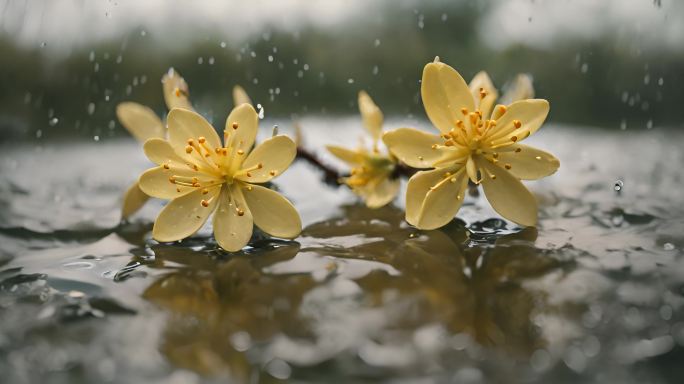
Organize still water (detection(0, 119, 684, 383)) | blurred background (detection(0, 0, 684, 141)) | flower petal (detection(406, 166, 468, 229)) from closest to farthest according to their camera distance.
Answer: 1. still water (detection(0, 119, 684, 383))
2. flower petal (detection(406, 166, 468, 229))
3. blurred background (detection(0, 0, 684, 141))

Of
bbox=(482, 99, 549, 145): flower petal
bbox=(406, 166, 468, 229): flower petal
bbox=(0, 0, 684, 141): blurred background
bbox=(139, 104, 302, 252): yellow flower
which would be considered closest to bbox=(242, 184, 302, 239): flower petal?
bbox=(139, 104, 302, 252): yellow flower

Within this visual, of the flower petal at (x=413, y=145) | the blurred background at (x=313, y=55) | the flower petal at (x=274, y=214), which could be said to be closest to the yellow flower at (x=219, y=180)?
the flower petal at (x=274, y=214)

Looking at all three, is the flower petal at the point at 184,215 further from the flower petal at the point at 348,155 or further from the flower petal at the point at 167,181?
the flower petal at the point at 348,155

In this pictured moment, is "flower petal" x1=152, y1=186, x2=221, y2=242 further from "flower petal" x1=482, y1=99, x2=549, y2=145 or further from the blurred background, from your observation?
the blurred background

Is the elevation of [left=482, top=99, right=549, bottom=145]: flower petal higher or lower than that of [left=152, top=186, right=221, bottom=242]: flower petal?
higher

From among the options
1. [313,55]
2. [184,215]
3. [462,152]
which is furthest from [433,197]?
[313,55]

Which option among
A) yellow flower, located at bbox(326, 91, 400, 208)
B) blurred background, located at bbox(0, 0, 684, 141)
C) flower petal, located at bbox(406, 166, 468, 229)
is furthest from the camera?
blurred background, located at bbox(0, 0, 684, 141)

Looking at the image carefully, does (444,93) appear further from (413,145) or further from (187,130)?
(187,130)
